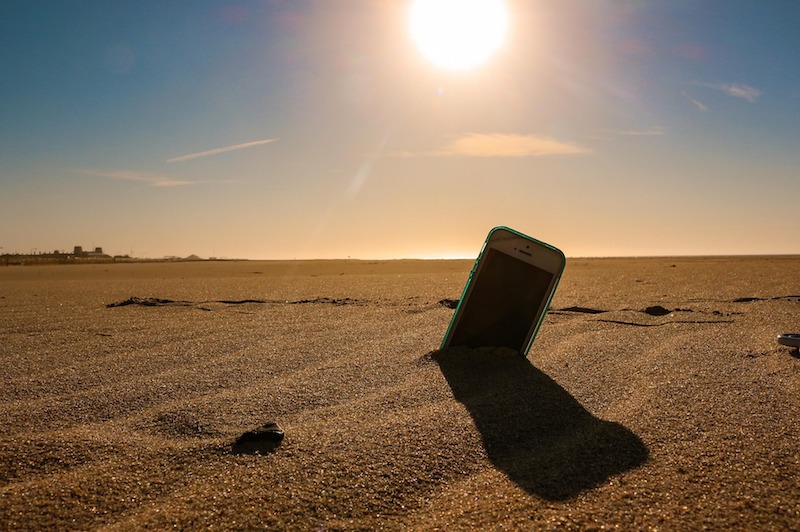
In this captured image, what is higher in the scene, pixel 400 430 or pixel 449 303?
pixel 449 303

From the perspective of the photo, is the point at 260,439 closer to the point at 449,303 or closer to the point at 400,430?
the point at 400,430

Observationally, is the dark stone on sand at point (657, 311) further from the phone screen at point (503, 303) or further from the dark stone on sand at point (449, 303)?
the phone screen at point (503, 303)

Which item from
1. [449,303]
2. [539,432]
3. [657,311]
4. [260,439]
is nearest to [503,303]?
[539,432]

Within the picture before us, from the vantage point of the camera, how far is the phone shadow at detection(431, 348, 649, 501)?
2.09 m

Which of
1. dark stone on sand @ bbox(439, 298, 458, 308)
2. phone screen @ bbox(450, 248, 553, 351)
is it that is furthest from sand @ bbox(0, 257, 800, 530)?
dark stone on sand @ bbox(439, 298, 458, 308)

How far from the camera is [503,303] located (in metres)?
4.02

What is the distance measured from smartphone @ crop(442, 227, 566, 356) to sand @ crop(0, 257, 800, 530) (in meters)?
0.18

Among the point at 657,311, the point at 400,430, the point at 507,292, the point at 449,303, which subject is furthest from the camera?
the point at 449,303

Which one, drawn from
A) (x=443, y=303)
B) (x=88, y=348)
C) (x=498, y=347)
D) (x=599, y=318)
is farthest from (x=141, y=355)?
(x=599, y=318)

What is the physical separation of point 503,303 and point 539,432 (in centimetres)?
151

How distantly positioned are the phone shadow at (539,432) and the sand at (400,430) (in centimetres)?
1

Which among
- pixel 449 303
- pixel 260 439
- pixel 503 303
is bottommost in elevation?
pixel 260 439

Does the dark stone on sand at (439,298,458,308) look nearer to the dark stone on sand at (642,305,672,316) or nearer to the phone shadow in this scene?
the dark stone on sand at (642,305,672,316)

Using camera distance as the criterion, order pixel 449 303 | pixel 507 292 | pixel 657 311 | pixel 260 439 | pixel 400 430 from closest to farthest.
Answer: pixel 260 439 → pixel 400 430 → pixel 507 292 → pixel 657 311 → pixel 449 303
